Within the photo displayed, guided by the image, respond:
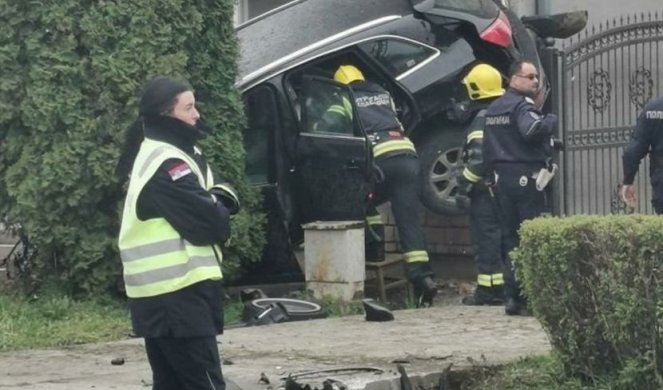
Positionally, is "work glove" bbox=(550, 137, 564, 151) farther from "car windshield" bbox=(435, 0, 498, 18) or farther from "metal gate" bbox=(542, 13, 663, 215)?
"car windshield" bbox=(435, 0, 498, 18)

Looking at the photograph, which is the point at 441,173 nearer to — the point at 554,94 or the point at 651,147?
the point at 554,94

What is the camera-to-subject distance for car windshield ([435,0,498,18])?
11.4 metres

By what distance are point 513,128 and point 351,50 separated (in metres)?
1.72

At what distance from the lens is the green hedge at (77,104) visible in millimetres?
9805

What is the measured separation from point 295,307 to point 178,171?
162 inches

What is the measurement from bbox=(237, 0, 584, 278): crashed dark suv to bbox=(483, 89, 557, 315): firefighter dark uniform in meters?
1.08

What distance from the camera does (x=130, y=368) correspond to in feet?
25.8

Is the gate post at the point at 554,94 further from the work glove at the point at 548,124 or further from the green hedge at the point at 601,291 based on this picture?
the green hedge at the point at 601,291

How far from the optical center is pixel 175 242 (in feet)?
19.3

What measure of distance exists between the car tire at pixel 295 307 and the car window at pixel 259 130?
4.02ft

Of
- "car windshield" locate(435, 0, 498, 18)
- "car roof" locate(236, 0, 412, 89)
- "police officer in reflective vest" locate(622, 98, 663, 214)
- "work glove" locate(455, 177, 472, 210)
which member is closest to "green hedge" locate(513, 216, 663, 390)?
"police officer in reflective vest" locate(622, 98, 663, 214)

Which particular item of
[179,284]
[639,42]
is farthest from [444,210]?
[179,284]

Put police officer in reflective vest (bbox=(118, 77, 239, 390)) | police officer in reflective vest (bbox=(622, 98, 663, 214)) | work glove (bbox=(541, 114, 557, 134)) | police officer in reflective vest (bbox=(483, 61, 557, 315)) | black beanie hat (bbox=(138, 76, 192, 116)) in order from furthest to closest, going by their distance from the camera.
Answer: police officer in reflective vest (bbox=(622, 98, 663, 214))
police officer in reflective vest (bbox=(483, 61, 557, 315))
work glove (bbox=(541, 114, 557, 134))
black beanie hat (bbox=(138, 76, 192, 116))
police officer in reflective vest (bbox=(118, 77, 239, 390))

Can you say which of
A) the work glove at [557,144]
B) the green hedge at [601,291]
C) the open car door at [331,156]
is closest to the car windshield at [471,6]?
the work glove at [557,144]
